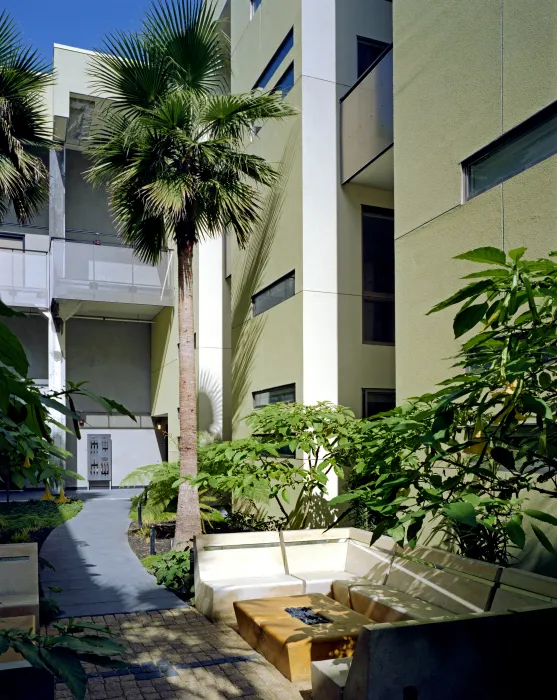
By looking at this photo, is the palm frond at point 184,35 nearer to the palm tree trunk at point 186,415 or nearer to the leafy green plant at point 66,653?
the palm tree trunk at point 186,415

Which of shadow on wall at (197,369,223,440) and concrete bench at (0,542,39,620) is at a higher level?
shadow on wall at (197,369,223,440)

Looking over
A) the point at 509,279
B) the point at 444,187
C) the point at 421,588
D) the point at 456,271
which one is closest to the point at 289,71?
the point at 444,187

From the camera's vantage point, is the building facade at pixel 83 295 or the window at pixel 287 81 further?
the building facade at pixel 83 295

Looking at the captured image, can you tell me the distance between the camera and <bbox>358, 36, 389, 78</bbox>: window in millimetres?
11188

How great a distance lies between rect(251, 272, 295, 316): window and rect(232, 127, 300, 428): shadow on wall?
18 centimetres

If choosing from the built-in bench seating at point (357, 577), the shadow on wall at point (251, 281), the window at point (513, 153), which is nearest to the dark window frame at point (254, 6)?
the shadow on wall at point (251, 281)

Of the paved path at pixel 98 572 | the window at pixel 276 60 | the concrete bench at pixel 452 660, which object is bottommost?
the paved path at pixel 98 572

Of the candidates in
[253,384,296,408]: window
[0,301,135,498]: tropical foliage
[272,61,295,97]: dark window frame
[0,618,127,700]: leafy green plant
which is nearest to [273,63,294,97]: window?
[272,61,295,97]: dark window frame

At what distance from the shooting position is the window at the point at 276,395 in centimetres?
1098

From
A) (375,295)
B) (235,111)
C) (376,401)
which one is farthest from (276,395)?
(235,111)

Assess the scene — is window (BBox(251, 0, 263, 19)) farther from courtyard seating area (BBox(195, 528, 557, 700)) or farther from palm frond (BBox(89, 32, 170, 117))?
courtyard seating area (BBox(195, 528, 557, 700))

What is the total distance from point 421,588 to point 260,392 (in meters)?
6.62

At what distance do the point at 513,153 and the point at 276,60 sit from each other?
754cm

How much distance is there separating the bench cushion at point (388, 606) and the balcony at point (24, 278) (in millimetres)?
14381
